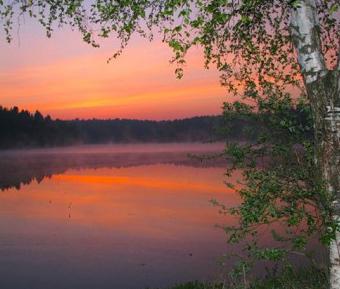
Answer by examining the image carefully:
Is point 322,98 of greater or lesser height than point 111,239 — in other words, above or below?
above

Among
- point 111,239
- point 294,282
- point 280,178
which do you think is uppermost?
point 280,178

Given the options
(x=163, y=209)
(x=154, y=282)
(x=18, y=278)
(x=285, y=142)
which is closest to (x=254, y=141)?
(x=285, y=142)

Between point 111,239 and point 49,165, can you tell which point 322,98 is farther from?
point 49,165

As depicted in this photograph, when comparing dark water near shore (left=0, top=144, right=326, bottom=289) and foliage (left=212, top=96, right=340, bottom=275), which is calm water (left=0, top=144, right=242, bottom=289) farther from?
foliage (left=212, top=96, right=340, bottom=275)

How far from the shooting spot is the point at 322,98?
798cm

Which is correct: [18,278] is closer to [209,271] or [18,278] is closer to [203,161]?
[209,271]

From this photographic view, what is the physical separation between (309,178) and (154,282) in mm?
13151

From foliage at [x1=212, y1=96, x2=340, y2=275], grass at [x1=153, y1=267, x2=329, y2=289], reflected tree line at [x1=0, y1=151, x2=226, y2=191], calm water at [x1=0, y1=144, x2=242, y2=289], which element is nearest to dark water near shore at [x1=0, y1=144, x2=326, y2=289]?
calm water at [x1=0, y1=144, x2=242, y2=289]

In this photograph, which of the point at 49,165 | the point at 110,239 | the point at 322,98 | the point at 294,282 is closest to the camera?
the point at 322,98

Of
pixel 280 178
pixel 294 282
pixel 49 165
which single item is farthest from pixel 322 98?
pixel 49 165

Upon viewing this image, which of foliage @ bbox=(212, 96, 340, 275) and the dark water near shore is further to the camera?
the dark water near shore

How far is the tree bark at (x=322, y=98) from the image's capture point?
780 centimetres

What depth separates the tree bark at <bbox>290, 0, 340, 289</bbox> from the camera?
7.80 m

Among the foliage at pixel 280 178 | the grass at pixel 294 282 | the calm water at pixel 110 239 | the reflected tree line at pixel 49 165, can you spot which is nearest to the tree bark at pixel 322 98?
the foliage at pixel 280 178
